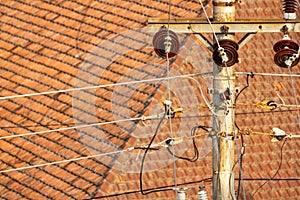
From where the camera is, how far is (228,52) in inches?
702

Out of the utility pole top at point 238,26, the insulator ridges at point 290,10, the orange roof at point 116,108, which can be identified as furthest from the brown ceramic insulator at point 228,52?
the orange roof at point 116,108

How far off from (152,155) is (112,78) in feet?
6.65

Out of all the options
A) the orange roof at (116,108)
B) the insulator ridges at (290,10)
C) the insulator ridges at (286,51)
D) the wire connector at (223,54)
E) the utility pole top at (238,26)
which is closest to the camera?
the wire connector at (223,54)

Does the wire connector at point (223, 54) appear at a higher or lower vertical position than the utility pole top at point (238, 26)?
lower

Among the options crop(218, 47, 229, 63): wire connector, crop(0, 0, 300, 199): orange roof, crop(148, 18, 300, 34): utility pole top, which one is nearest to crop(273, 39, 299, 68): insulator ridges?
crop(148, 18, 300, 34): utility pole top

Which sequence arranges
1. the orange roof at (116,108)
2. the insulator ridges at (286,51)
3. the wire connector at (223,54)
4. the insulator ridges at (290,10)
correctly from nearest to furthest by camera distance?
the wire connector at (223,54)
the insulator ridges at (286,51)
the insulator ridges at (290,10)
the orange roof at (116,108)

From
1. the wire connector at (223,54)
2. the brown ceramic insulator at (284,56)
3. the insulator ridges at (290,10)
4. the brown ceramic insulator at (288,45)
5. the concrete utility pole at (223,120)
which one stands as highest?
the insulator ridges at (290,10)

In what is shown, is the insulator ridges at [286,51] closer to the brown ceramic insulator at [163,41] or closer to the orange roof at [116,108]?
the brown ceramic insulator at [163,41]

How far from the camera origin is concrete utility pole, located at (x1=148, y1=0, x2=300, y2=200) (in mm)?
18094

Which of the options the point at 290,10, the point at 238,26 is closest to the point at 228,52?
the point at 238,26

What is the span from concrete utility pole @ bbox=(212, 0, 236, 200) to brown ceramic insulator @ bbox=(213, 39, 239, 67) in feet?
0.41

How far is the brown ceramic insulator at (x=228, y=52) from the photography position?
1783 centimetres

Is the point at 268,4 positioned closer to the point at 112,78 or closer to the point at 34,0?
the point at 112,78

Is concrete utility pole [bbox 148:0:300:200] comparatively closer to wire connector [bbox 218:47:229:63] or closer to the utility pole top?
the utility pole top
